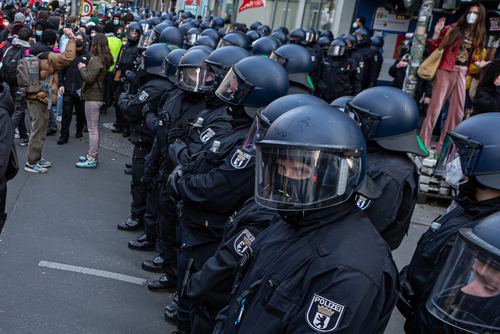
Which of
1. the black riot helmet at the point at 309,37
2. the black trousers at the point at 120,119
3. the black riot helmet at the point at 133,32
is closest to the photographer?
the black riot helmet at the point at 133,32

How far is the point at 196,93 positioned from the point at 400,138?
202cm

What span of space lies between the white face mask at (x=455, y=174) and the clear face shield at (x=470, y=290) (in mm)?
1058

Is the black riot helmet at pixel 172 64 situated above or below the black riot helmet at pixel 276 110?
below

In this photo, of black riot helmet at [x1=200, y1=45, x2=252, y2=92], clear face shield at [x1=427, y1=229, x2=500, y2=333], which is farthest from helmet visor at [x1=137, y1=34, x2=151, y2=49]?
clear face shield at [x1=427, y1=229, x2=500, y2=333]

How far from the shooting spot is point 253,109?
3541 millimetres

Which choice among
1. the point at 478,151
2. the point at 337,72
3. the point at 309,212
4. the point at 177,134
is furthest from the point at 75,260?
the point at 337,72

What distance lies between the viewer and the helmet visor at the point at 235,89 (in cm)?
351

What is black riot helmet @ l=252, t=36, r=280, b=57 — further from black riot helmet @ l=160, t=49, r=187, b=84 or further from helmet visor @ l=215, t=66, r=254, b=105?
helmet visor @ l=215, t=66, r=254, b=105

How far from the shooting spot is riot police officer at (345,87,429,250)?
3.12 meters

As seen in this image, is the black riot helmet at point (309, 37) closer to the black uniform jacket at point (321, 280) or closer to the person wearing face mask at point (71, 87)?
the person wearing face mask at point (71, 87)

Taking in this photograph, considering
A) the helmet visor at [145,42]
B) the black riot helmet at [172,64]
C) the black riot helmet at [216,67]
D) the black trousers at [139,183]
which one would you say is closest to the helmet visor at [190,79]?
the black riot helmet at [216,67]

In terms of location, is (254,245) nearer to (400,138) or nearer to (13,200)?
(400,138)

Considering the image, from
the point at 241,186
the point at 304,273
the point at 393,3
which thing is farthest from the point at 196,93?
the point at 393,3

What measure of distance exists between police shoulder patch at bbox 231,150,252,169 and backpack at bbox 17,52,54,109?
4901mm
